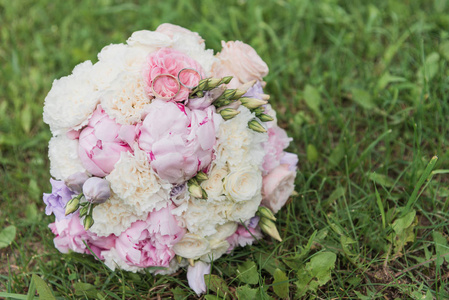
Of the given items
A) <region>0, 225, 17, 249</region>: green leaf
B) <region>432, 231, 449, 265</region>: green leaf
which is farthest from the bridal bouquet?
<region>432, 231, 449, 265</region>: green leaf

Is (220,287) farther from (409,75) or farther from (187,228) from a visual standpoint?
(409,75)

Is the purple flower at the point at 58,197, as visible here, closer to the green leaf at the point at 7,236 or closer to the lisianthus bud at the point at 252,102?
the green leaf at the point at 7,236

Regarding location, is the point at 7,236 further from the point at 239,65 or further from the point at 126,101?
the point at 239,65

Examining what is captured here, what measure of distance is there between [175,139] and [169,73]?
0.27 meters

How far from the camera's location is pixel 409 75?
2395 mm

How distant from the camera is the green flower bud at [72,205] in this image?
145cm

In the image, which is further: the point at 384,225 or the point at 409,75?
the point at 409,75

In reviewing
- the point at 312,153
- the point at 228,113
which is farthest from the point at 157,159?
the point at 312,153

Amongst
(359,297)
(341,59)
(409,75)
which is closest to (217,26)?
(341,59)

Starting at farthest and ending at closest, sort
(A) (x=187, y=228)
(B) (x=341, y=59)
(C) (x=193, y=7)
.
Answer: (C) (x=193, y=7), (B) (x=341, y=59), (A) (x=187, y=228)

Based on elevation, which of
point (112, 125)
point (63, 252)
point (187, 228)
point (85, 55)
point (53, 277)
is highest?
point (112, 125)

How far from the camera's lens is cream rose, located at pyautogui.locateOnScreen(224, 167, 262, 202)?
156 cm

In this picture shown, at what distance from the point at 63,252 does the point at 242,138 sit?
2.78 feet

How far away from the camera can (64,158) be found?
1577mm
